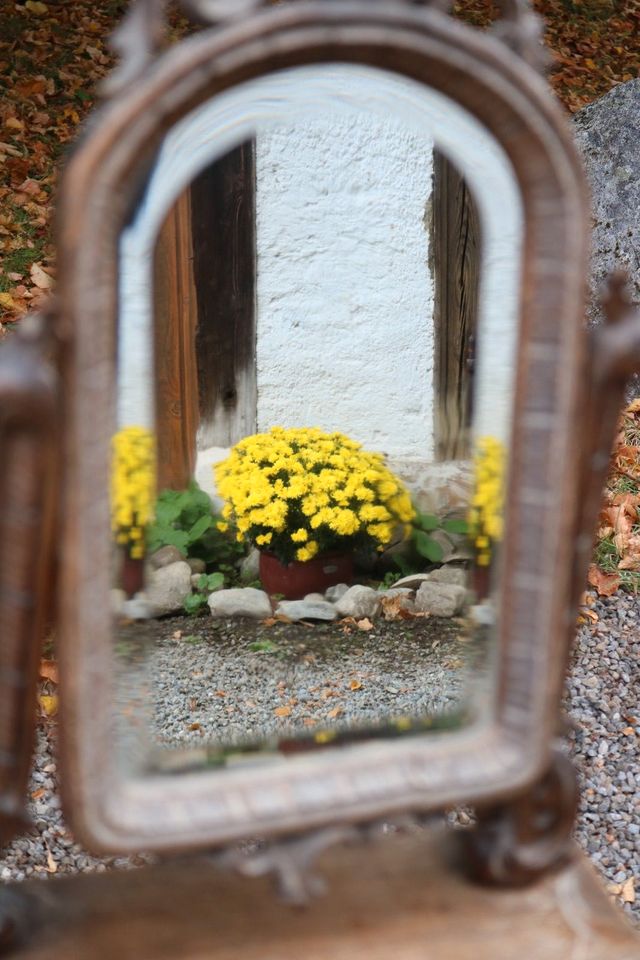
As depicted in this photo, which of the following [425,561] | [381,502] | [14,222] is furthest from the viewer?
[14,222]

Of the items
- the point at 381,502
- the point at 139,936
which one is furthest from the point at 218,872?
the point at 381,502

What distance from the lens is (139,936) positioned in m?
1.24

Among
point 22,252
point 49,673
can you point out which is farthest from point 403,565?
point 22,252

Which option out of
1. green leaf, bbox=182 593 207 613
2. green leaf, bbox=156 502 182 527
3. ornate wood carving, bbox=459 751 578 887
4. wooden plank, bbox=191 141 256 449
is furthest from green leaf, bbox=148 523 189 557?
ornate wood carving, bbox=459 751 578 887

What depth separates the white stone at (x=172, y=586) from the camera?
174 centimetres

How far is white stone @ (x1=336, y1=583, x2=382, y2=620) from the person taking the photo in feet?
6.56

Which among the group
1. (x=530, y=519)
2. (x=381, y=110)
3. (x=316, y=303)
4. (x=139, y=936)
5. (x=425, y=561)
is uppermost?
(x=381, y=110)

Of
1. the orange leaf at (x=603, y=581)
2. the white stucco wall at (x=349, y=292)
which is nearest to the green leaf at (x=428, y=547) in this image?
the white stucco wall at (x=349, y=292)

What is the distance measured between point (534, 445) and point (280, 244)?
1.08 meters

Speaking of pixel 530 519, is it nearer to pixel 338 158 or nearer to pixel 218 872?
pixel 218 872

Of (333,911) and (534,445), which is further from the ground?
(534,445)

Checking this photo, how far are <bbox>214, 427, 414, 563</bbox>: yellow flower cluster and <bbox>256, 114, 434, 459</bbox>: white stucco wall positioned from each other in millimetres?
57

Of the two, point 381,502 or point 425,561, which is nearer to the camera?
point 425,561

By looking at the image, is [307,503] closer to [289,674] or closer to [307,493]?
[307,493]
